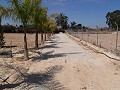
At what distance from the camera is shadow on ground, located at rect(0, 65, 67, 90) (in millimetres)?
10719

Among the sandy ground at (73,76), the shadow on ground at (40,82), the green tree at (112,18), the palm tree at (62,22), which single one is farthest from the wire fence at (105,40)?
the palm tree at (62,22)

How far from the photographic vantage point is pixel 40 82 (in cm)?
1174

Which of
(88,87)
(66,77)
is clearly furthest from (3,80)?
(88,87)

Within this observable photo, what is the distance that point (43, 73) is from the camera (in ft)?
45.4

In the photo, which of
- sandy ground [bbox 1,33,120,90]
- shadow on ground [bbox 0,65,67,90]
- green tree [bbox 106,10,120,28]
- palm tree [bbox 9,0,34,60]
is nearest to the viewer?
shadow on ground [bbox 0,65,67,90]

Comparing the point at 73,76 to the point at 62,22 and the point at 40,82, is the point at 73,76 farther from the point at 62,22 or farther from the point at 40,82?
the point at 62,22

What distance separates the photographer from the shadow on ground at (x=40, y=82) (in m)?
10.7

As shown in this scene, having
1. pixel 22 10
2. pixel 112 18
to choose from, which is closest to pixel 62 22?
pixel 112 18

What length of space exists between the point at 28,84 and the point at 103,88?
267 cm

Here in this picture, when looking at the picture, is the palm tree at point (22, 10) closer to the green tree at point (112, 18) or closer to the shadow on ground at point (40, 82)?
the shadow on ground at point (40, 82)

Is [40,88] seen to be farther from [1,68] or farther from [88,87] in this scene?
[1,68]

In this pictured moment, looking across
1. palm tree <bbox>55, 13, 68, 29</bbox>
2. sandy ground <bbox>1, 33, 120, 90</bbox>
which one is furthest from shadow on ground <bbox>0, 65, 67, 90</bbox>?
palm tree <bbox>55, 13, 68, 29</bbox>

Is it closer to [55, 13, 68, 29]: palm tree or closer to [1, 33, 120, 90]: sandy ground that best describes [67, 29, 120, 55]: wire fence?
[1, 33, 120, 90]: sandy ground

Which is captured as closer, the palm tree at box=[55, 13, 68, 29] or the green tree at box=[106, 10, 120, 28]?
the green tree at box=[106, 10, 120, 28]
